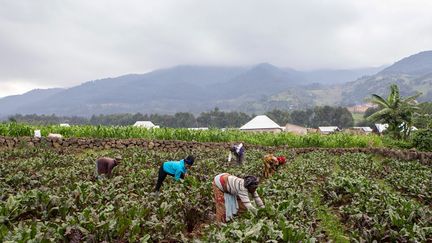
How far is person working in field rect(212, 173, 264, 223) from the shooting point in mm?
7410

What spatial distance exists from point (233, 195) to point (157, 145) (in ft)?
60.3

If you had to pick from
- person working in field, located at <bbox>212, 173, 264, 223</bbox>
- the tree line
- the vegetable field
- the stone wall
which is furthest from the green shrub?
the tree line

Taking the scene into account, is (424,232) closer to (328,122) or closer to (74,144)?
(74,144)

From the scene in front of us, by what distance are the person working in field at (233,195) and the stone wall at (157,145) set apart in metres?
16.9

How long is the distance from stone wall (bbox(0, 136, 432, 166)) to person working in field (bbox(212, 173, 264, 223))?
16868 mm

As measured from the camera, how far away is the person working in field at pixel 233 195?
24.3 ft

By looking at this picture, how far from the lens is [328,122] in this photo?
371 ft

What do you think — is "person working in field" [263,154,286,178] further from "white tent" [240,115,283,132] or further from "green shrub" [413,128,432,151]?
"white tent" [240,115,283,132]

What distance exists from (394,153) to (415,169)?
6080 millimetres

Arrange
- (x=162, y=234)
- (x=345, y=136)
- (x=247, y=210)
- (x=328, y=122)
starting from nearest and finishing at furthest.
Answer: (x=162, y=234) < (x=247, y=210) < (x=345, y=136) < (x=328, y=122)

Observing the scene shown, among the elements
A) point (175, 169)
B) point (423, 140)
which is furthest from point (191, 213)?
point (423, 140)

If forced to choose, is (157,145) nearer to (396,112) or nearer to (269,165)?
(269,165)

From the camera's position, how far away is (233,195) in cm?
786


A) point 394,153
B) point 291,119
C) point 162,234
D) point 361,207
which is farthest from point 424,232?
point 291,119
